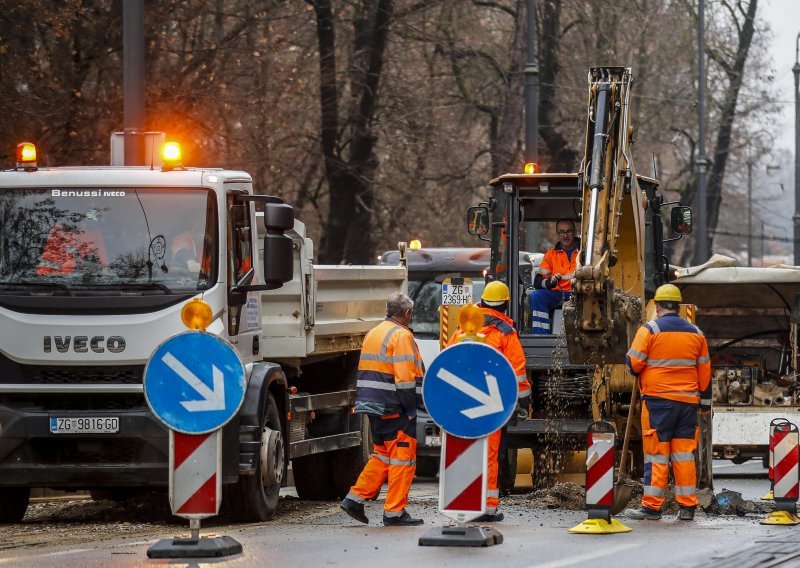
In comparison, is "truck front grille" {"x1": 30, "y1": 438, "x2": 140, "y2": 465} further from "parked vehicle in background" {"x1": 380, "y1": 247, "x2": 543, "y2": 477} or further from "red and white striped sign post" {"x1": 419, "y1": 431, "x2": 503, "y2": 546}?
"parked vehicle in background" {"x1": 380, "y1": 247, "x2": 543, "y2": 477}

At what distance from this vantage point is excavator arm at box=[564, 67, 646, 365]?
40.2 feet

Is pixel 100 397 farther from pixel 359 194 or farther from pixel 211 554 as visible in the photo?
pixel 359 194

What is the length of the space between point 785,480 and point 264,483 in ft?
12.1

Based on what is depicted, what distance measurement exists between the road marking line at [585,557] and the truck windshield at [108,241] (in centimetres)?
343

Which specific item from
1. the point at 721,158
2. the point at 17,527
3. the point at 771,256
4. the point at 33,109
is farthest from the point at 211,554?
the point at 771,256

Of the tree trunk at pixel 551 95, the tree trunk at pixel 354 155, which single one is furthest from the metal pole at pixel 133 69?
the tree trunk at pixel 551 95

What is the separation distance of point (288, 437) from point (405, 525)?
167cm

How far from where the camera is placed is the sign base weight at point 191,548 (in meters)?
9.14

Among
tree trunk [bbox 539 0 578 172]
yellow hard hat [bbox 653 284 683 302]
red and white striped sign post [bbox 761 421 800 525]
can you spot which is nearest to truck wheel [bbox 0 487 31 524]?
yellow hard hat [bbox 653 284 683 302]

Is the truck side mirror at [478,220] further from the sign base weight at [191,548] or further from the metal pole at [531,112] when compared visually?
the metal pole at [531,112]

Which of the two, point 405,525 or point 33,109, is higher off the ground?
point 33,109

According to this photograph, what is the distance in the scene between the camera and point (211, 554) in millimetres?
9195

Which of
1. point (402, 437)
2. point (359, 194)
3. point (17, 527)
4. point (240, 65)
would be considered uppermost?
point (240, 65)

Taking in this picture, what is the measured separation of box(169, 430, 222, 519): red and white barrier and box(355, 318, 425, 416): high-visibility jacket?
2394 millimetres
